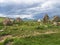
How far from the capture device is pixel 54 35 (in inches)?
2055

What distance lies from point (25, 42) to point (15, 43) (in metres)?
2.01

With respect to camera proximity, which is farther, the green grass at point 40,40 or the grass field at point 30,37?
the grass field at point 30,37

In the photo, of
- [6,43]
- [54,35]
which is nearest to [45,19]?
[54,35]

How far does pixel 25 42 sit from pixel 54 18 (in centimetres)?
3949

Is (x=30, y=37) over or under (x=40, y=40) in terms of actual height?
over

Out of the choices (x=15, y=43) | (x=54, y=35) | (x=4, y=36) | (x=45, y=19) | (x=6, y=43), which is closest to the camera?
(x=15, y=43)

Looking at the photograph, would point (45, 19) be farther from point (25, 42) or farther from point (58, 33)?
point (25, 42)

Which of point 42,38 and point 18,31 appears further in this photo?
point 18,31


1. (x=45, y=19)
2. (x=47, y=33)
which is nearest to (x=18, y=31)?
(x=47, y=33)

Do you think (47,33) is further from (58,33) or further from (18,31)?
(18,31)

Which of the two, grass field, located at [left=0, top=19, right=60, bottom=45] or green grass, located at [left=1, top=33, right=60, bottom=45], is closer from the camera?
green grass, located at [left=1, top=33, right=60, bottom=45]

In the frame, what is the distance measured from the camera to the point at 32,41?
47000 mm

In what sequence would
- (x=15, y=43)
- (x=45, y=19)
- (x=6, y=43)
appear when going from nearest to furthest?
(x=15, y=43) → (x=6, y=43) → (x=45, y=19)

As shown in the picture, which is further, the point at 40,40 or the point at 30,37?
the point at 30,37
